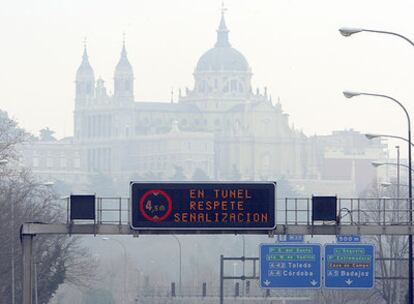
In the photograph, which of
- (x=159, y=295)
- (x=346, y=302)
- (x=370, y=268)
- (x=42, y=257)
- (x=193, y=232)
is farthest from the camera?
(x=159, y=295)

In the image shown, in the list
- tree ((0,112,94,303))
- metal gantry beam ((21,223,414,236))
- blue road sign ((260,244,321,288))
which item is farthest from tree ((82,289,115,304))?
metal gantry beam ((21,223,414,236))

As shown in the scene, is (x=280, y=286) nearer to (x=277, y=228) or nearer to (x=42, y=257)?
(x=42, y=257)

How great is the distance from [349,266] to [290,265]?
2017mm

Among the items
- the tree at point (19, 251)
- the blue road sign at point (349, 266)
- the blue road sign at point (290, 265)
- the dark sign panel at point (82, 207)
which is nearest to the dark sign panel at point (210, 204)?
the dark sign panel at point (82, 207)

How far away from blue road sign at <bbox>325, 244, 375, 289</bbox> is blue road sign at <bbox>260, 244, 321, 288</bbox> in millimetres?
408

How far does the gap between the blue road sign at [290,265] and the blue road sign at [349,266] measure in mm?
408

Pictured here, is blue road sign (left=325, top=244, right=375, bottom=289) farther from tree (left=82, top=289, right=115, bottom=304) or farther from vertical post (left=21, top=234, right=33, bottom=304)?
tree (left=82, top=289, right=115, bottom=304)

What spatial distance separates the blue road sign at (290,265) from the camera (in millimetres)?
75312

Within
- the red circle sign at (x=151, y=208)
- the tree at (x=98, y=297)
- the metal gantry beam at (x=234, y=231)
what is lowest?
the tree at (x=98, y=297)

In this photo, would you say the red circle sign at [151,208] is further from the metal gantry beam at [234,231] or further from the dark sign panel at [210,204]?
the metal gantry beam at [234,231]

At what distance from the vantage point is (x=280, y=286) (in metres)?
75.6

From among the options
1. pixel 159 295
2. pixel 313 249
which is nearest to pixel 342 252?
pixel 313 249

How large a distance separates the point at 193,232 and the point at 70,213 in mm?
3245

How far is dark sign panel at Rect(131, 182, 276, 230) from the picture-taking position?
52906 mm
